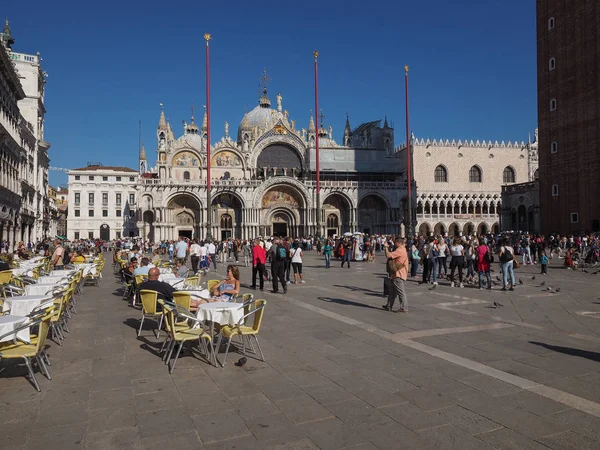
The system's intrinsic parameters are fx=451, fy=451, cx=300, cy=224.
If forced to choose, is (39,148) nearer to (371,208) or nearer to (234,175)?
(234,175)

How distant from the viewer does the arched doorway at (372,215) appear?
168ft

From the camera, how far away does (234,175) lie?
49.3 metres

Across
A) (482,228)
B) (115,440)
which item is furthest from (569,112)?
(115,440)

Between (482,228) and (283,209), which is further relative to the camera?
(482,228)

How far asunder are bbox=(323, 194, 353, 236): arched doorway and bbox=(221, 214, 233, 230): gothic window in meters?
10.7

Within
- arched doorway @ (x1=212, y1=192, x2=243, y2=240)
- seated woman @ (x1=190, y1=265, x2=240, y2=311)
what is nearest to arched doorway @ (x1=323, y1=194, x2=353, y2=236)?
arched doorway @ (x1=212, y1=192, x2=243, y2=240)

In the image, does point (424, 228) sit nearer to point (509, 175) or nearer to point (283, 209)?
point (509, 175)

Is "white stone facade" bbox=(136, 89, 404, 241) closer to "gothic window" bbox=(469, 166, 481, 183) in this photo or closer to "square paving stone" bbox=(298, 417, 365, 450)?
"gothic window" bbox=(469, 166, 481, 183)

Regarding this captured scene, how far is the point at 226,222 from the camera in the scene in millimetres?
47969

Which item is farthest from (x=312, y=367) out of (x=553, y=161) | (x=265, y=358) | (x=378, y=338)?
(x=553, y=161)

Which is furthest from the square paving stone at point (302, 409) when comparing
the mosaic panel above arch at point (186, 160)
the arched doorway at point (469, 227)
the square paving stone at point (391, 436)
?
the arched doorway at point (469, 227)

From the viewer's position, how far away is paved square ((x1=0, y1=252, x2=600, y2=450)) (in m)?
3.81

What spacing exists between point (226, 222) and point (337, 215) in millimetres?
12466

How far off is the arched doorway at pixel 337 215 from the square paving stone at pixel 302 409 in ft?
151
